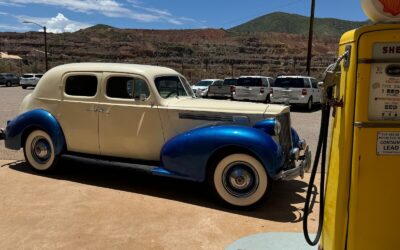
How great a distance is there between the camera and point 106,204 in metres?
5.79

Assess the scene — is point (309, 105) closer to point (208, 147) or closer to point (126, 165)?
point (126, 165)

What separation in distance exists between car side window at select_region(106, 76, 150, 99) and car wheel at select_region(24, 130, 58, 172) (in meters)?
1.38

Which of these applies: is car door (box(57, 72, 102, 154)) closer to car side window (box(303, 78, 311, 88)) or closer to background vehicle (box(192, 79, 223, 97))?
car side window (box(303, 78, 311, 88))

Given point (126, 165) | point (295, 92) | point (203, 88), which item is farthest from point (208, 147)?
point (203, 88)

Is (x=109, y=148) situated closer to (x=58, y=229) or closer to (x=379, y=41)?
(x=58, y=229)

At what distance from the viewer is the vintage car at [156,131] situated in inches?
219

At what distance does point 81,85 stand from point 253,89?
1674 centimetres

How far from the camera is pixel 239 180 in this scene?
221 inches

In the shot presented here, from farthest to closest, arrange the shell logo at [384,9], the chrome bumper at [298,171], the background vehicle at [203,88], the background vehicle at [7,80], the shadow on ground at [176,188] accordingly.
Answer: the background vehicle at [7,80]
the background vehicle at [203,88]
the shadow on ground at [176,188]
the chrome bumper at [298,171]
the shell logo at [384,9]

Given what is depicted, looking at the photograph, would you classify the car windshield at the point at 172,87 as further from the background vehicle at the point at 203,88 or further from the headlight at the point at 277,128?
the background vehicle at the point at 203,88

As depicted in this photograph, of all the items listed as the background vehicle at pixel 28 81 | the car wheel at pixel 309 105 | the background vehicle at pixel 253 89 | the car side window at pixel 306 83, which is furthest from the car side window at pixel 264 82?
the background vehicle at pixel 28 81

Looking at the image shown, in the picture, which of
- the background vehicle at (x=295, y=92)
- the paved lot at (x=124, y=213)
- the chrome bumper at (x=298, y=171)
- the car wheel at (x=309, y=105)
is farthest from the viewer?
the car wheel at (x=309, y=105)

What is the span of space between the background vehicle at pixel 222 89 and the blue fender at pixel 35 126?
62.1 feet

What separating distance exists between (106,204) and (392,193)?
387cm
